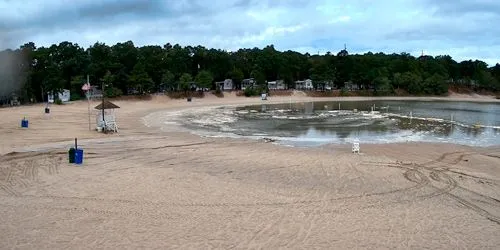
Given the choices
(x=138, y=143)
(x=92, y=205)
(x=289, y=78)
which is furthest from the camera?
(x=289, y=78)

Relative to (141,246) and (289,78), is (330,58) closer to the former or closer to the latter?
(289,78)

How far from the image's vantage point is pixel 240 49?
12988 centimetres

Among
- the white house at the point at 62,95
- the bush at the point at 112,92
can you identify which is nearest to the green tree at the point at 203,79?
the bush at the point at 112,92

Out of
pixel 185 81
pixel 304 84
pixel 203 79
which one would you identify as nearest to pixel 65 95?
pixel 185 81

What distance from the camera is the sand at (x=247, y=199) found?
446 inches

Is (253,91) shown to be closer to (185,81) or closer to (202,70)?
(202,70)

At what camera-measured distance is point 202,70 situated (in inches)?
4139

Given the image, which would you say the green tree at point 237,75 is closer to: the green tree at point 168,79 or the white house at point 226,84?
the white house at point 226,84

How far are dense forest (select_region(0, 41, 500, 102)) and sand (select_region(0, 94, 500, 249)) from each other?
4556cm

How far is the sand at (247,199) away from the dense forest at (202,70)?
45559mm

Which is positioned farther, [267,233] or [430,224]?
[430,224]

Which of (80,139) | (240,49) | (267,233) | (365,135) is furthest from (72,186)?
(240,49)

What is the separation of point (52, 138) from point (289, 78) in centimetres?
9423

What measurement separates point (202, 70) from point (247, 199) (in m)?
92.2
